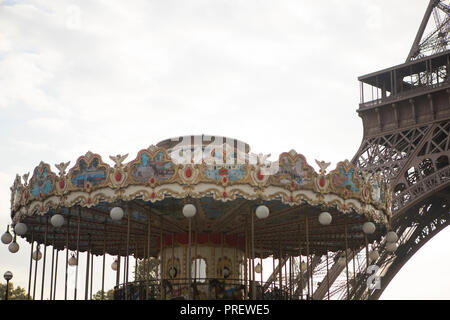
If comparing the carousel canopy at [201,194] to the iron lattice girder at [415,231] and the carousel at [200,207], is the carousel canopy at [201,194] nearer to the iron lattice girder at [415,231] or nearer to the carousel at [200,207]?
the carousel at [200,207]

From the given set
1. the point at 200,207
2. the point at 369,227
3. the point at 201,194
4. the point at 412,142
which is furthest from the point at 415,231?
the point at 201,194

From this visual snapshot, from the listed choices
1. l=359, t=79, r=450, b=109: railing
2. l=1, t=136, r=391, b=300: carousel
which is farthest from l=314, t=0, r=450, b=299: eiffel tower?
l=1, t=136, r=391, b=300: carousel

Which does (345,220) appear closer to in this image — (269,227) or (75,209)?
(269,227)

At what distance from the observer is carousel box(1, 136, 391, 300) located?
16.7m

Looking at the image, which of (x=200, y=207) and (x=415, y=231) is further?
(x=415, y=231)

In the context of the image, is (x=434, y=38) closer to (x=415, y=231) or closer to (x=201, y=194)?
(x=415, y=231)

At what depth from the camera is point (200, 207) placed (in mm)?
19047

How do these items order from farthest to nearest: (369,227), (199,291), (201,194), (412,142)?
(412,142)
(369,227)
(199,291)
(201,194)

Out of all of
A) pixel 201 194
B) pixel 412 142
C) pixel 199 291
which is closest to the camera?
pixel 201 194

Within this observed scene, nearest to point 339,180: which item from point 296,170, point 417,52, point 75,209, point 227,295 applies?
point 296,170

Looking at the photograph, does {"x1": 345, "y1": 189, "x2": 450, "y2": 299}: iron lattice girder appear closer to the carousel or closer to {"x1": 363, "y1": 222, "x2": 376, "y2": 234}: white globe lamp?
the carousel

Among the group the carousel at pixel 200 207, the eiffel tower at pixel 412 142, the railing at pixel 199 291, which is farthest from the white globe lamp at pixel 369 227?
the eiffel tower at pixel 412 142

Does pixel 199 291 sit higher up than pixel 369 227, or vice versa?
pixel 369 227

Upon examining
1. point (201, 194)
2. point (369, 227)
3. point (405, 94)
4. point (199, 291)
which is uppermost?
point (405, 94)
